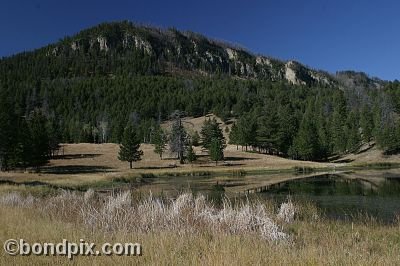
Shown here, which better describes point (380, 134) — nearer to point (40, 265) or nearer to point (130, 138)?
point (130, 138)

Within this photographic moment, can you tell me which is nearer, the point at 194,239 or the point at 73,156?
the point at 194,239

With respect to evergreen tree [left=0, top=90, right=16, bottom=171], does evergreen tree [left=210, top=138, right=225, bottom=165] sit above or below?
below

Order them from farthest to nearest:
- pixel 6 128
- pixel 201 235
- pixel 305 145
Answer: pixel 305 145, pixel 6 128, pixel 201 235

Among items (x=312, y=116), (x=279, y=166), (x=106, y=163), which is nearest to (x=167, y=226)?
(x=279, y=166)

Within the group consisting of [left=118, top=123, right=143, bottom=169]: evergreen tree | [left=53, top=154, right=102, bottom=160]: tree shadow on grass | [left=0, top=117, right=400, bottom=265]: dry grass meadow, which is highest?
[left=118, top=123, right=143, bottom=169]: evergreen tree

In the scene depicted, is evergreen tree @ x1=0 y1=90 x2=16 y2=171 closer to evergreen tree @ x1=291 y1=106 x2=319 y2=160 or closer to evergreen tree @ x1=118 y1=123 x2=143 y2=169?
evergreen tree @ x1=118 y1=123 x2=143 y2=169

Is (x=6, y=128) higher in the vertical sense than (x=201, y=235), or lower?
higher

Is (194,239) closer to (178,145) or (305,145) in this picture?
(178,145)

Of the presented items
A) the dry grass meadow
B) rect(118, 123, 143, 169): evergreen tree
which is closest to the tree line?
rect(118, 123, 143, 169): evergreen tree

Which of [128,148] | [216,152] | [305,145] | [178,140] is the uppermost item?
[178,140]

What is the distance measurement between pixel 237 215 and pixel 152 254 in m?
4.96

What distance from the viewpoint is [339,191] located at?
133 feet

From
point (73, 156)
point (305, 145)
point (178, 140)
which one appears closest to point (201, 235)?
point (178, 140)

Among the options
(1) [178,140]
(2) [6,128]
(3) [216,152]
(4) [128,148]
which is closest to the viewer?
(2) [6,128]
